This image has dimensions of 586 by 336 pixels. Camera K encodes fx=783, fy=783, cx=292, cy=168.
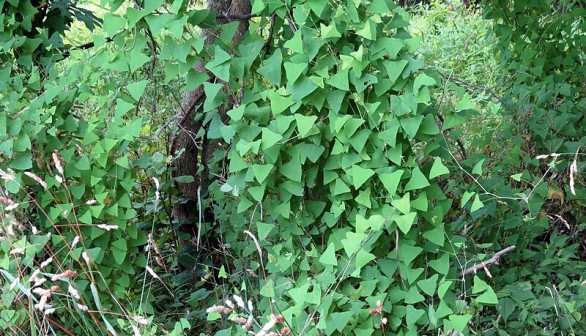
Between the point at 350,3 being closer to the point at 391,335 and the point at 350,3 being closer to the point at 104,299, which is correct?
the point at 391,335

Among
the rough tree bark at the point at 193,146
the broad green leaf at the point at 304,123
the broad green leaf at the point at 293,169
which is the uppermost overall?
the broad green leaf at the point at 304,123

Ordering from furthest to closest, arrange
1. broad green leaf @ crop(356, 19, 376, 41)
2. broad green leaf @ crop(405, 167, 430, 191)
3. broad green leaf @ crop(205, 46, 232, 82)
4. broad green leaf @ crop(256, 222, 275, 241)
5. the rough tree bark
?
the rough tree bark → broad green leaf @ crop(256, 222, 275, 241) → broad green leaf @ crop(205, 46, 232, 82) → broad green leaf @ crop(405, 167, 430, 191) → broad green leaf @ crop(356, 19, 376, 41)

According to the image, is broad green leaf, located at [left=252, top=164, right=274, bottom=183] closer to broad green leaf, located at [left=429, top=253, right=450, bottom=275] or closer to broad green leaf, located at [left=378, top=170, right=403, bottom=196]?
broad green leaf, located at [left=378, top=170, right=403, bottom=196]

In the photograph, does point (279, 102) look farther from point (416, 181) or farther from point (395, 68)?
point (416, 181)

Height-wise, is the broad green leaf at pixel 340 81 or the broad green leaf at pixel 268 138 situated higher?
the broad green leaf at pixel 340 81

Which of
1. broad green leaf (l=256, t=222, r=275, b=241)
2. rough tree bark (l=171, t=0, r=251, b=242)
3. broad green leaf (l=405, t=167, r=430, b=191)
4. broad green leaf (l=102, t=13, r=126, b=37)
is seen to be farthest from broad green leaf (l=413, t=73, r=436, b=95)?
rough tree bark (l=171, t=0, r=251, b=242)

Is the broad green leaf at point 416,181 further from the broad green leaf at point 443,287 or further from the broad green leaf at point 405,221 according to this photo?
the broad green leaf at point 443,287

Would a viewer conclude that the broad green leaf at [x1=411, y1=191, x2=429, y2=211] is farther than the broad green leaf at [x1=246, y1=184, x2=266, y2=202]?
No

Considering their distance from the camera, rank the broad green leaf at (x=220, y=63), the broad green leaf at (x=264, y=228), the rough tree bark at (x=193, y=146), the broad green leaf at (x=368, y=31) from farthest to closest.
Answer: the rough tree bark at (x=193, y=146) → the broad green leaf at (x=264, y=228) → the broad green leaf at (x=220, y=63) → the broad green leaf at (x=368, y=31)

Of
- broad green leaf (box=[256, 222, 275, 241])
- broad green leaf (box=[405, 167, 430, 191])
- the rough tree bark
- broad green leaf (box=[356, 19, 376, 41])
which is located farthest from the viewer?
the rough tree bark

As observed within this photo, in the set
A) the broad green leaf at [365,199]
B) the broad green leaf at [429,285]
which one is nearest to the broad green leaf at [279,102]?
the broad green leaf at [365,199]

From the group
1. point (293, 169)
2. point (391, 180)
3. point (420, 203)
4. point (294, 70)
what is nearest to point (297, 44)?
Answer: point (294, 70)

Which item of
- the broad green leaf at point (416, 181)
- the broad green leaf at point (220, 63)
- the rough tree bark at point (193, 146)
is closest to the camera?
the broad green leaf at point (416, 181)

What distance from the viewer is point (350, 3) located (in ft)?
8.02
